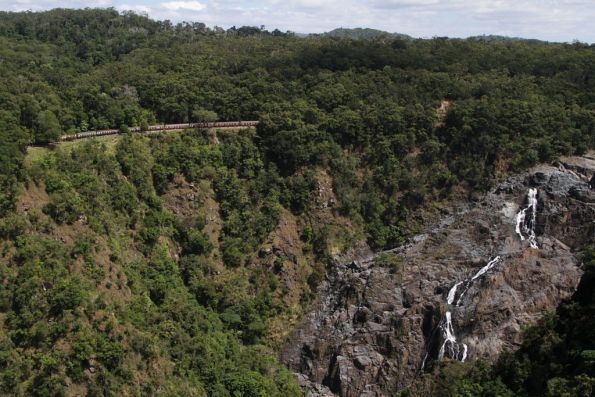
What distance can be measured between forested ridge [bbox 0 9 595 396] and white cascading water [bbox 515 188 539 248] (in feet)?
16.8

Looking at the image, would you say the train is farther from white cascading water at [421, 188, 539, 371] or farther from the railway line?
white cascading water at [421, 188, 539, 371]

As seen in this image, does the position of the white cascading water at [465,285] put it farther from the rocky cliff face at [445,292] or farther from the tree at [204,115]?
the tree at [204,115]

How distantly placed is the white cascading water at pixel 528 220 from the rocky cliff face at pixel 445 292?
38 centimetres

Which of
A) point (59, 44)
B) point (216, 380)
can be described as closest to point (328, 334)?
point (216, 380)

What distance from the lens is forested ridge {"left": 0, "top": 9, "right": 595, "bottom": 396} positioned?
38.2 metres

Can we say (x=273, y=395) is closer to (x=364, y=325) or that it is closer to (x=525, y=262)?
(x=364, y=325)

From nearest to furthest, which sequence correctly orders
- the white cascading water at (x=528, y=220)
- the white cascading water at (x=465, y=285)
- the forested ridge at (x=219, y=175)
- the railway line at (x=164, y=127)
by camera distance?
1. the forested ridge at (x=219, y=175)
2. the white cascading water at (x=465, y=285)
3. the railway line at (x=164, y=127)
4. the white cascading water at (x=528, y=220)

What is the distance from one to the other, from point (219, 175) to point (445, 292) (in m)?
22.3

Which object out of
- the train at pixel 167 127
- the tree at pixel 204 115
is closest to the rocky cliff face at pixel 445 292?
the train at pixel 167 127

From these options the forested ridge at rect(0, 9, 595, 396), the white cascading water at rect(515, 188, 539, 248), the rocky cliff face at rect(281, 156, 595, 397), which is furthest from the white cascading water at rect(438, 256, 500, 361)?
the forested ridge at rect(0, 9, 595, 396)

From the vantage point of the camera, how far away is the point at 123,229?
154ft

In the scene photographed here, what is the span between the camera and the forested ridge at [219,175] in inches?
1502

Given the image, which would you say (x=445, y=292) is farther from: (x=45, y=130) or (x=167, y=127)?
(x=45, y=130)

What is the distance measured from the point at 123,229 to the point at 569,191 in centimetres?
3984
